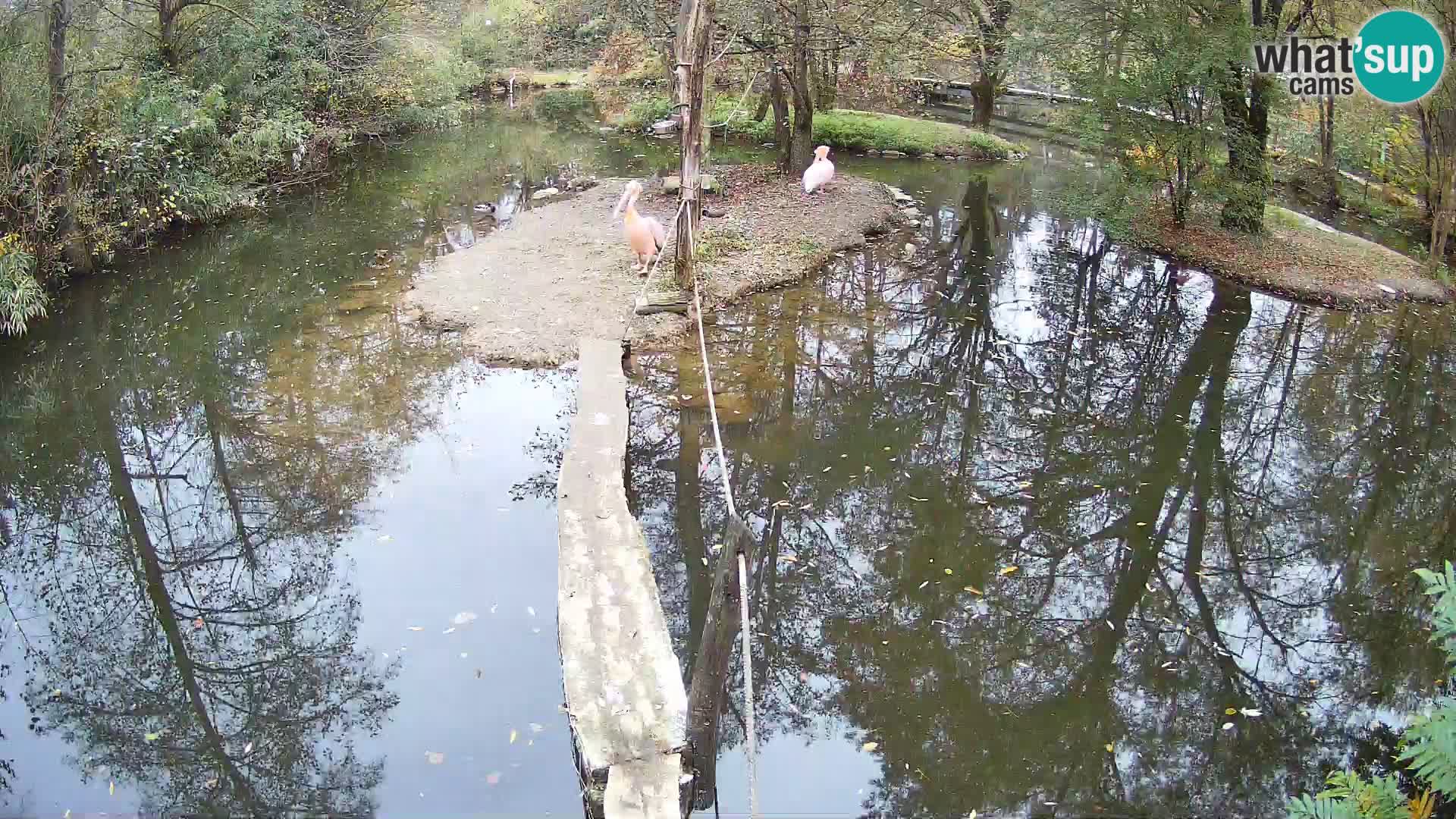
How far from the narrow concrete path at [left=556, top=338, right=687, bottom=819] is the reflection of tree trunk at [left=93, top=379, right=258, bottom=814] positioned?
4.85 ft

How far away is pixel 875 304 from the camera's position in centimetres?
1032

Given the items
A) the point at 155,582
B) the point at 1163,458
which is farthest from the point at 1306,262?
the point at 155,582

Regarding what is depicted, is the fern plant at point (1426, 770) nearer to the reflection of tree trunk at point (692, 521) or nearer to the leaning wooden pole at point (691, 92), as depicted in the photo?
the reflection of tree trunk at point (692, 521)

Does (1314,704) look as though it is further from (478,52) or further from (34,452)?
(478,52)

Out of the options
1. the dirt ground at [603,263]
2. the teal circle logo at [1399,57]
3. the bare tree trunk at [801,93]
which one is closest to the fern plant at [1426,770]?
the dirt ground at [603,263]

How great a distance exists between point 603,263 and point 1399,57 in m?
9.35

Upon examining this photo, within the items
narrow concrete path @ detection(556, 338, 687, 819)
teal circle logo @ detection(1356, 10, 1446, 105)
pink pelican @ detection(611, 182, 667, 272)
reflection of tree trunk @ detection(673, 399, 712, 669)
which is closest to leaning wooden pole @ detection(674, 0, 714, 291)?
pink pelican @ detection(611, 182, 667, 272)

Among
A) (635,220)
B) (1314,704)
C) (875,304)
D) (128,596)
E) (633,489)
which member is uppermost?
(635,220)

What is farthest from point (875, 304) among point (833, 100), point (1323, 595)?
point (833, 100)

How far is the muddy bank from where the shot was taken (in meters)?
10.5

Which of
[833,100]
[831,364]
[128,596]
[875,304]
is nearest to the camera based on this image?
[128,596]

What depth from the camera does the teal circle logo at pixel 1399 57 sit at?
1070 centimetres

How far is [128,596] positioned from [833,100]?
1830cm

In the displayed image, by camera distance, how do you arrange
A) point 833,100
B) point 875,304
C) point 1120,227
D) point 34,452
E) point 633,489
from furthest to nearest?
point 833,100 → point 1120,227 → point 875,304 → point 34,452 → point 633,489
